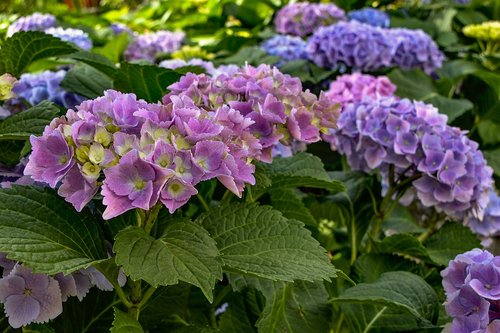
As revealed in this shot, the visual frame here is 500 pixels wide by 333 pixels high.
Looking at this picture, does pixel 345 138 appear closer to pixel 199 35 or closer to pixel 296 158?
pixel 296 158

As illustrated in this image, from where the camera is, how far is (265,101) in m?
1.12

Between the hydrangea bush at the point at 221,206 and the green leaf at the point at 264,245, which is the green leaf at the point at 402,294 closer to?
the hydrangea bush at the point at 221,206

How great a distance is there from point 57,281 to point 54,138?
20 centimetres

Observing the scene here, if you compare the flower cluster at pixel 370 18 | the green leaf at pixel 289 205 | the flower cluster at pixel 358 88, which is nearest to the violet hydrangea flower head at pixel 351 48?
the flower cluster at pixel 358 88

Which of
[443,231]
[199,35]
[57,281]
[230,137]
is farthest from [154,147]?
[199,35]

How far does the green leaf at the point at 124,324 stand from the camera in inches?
36.2

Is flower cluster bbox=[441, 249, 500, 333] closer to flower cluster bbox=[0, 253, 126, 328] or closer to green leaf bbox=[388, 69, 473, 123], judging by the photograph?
flower cluster bbox=[0, 253, 126, 328]

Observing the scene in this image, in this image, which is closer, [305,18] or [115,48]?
[115,48]

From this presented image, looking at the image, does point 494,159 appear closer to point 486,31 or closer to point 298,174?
point 486,31

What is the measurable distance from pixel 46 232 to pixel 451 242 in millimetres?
937

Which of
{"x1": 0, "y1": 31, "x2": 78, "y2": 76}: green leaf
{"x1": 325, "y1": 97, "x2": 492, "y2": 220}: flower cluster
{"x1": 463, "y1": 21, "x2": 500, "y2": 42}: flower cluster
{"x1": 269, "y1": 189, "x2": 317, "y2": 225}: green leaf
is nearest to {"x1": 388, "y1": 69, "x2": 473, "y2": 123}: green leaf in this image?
{"x1": 463, "y1": 21, "x2": 500, "y2": 42}: flower cluster

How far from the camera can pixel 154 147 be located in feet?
2.83

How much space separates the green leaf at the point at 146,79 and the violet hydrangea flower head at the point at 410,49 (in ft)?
4.83

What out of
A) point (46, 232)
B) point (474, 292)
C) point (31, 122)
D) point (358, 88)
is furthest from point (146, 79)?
point (358, 88)
